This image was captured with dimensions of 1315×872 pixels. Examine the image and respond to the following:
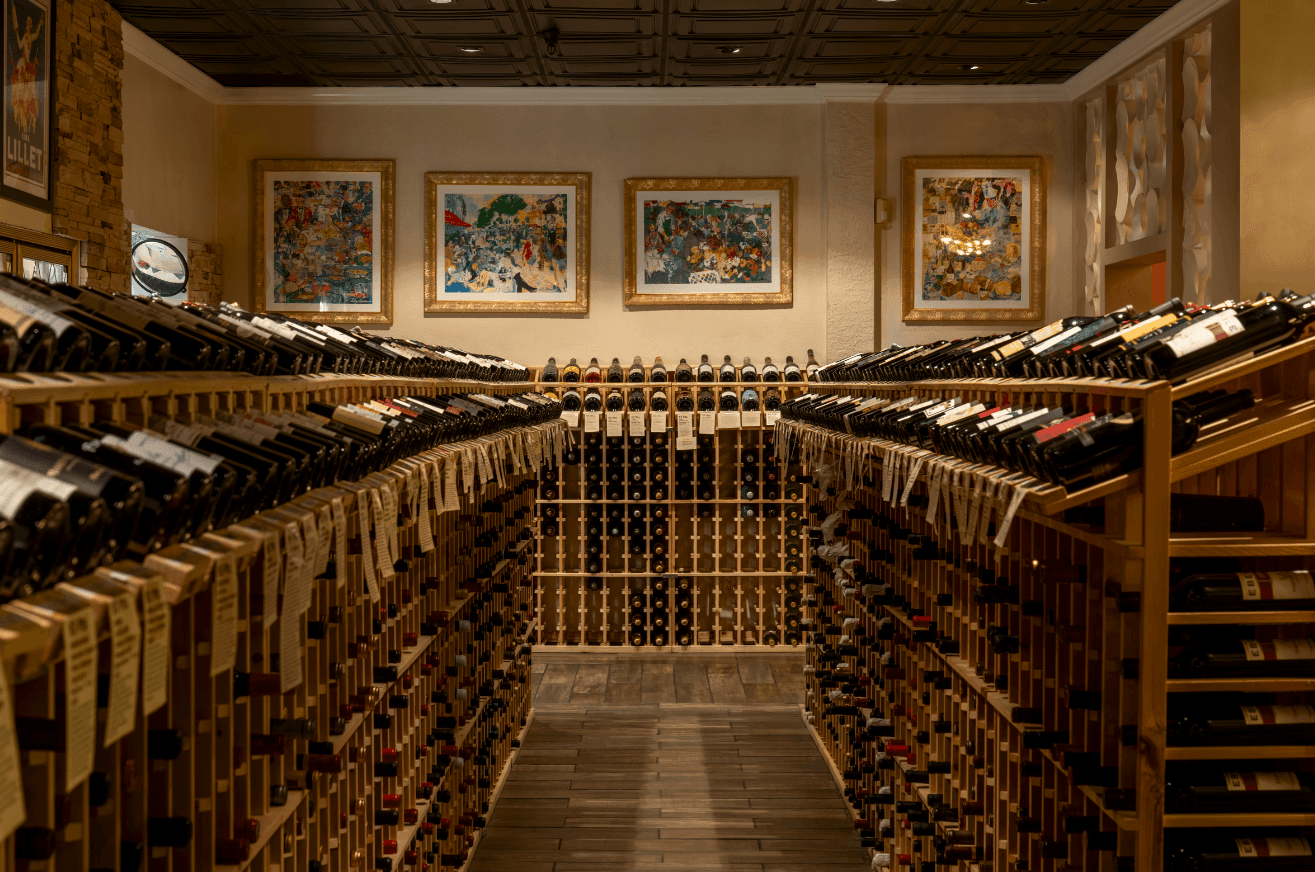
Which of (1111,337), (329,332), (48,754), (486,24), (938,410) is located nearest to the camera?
(48,754)

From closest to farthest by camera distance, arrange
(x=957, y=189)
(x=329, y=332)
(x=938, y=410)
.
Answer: (x=938, y=410)
(x=329, y=332)
(x=957, y=189)

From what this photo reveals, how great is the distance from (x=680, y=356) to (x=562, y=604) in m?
2.07

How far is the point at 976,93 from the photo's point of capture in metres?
8.52

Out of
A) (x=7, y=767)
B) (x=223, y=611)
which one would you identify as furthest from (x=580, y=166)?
(x=7, y=767)

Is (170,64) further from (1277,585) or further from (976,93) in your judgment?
(1277,585)

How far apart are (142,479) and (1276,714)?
6.82 feet

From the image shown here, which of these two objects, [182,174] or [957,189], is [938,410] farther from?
[182,174]

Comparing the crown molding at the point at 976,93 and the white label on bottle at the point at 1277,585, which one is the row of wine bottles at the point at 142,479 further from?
the crown molding at the point at 976,93

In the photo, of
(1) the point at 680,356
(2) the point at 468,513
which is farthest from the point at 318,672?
(1) the point at 680,356

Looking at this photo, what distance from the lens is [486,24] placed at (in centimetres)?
704

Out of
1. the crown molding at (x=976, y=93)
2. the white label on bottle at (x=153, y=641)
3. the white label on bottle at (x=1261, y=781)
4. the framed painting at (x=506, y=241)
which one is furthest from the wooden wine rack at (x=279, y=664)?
the crown molding at (x=976, y=93)

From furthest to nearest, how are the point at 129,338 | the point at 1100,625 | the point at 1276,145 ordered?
the point at 1276,145, the point at 1100,625, the point at 129,338

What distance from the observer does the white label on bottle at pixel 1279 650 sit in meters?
2.21

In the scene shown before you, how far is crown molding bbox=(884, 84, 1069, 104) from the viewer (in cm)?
848
